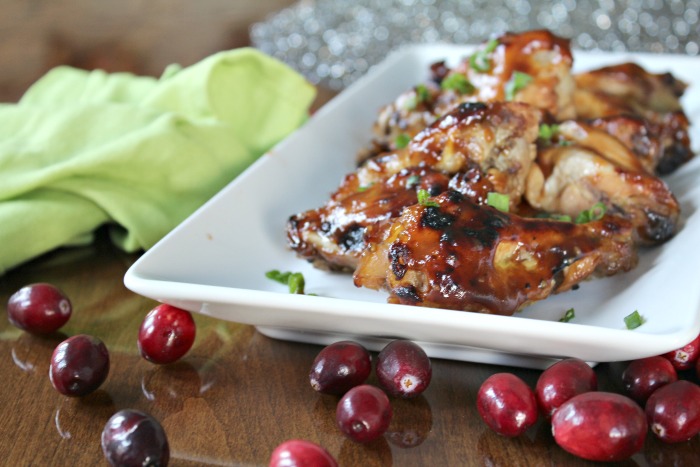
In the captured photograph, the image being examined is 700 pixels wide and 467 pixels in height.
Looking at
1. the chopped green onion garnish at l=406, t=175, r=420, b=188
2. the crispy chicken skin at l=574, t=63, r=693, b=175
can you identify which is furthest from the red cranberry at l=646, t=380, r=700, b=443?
the crispy chicken skin at l=574, t=63, r=693, b=175

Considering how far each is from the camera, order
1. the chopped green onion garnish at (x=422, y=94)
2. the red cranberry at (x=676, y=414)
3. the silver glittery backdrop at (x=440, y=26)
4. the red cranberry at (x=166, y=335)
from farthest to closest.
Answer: the silver glittery backdrop at (x=440, y=26)
the chopped green onion garnish at (x=422, y=94)
the red cranberry at (x=166, y=335)
the red cranberry at (x=676, y=414)

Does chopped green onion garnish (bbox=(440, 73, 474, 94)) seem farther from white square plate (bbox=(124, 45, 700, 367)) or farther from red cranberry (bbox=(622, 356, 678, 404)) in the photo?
red cranberry (bbox=(622, 356, 678, 404))

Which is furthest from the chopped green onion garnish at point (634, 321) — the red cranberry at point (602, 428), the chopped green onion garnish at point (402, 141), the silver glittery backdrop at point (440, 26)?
the silver glittery backdrop at point (440, 26)

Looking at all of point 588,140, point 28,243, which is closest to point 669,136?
point 588,140

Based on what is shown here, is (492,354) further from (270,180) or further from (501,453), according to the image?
(270,180)

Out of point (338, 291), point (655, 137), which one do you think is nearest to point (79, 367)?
point (338, 291)

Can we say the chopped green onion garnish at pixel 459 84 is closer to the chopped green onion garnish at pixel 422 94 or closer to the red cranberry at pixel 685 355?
the chopped green onion garnish at pixel 422 94

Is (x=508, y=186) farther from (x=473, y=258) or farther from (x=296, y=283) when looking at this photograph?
(x=296, y=283)
